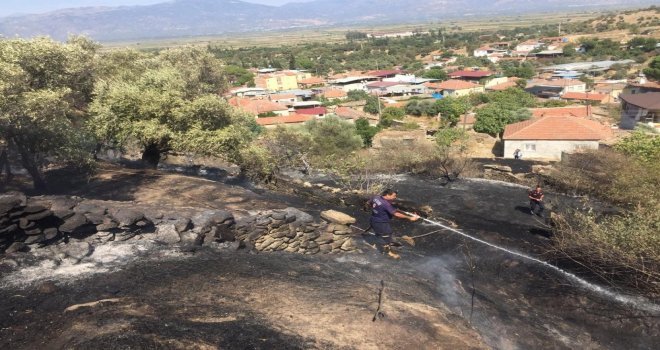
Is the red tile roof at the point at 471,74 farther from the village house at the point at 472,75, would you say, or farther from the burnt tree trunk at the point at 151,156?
the burnt tree trunk at the point at 151,156

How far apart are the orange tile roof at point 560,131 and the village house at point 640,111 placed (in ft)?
31.3

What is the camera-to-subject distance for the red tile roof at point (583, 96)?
63703 mm

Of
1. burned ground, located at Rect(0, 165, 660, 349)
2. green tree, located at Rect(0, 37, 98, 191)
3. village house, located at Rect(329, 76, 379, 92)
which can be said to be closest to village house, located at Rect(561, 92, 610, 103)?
village house, located at Rect(329, 76, 379, 92)

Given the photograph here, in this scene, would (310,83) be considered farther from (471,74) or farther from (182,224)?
(182,224)

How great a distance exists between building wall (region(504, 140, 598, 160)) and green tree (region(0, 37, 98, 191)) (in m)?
33.4

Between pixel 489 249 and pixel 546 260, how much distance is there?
181cm

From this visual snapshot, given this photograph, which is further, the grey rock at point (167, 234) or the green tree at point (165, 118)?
the green tree at point (165, 118)

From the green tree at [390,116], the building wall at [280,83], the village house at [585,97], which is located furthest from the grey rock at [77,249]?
the building wall at [280,83]

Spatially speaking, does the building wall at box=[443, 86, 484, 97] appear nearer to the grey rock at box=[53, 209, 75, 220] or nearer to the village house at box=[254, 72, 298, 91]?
the village house at box=[254, 72, 298, 91]

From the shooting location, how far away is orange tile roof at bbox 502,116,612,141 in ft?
121

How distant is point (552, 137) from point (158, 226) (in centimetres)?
3495

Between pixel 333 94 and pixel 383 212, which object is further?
pixel 333 94

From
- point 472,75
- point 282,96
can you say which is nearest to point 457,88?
point 472,75

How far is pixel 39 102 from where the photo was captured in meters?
15.1
